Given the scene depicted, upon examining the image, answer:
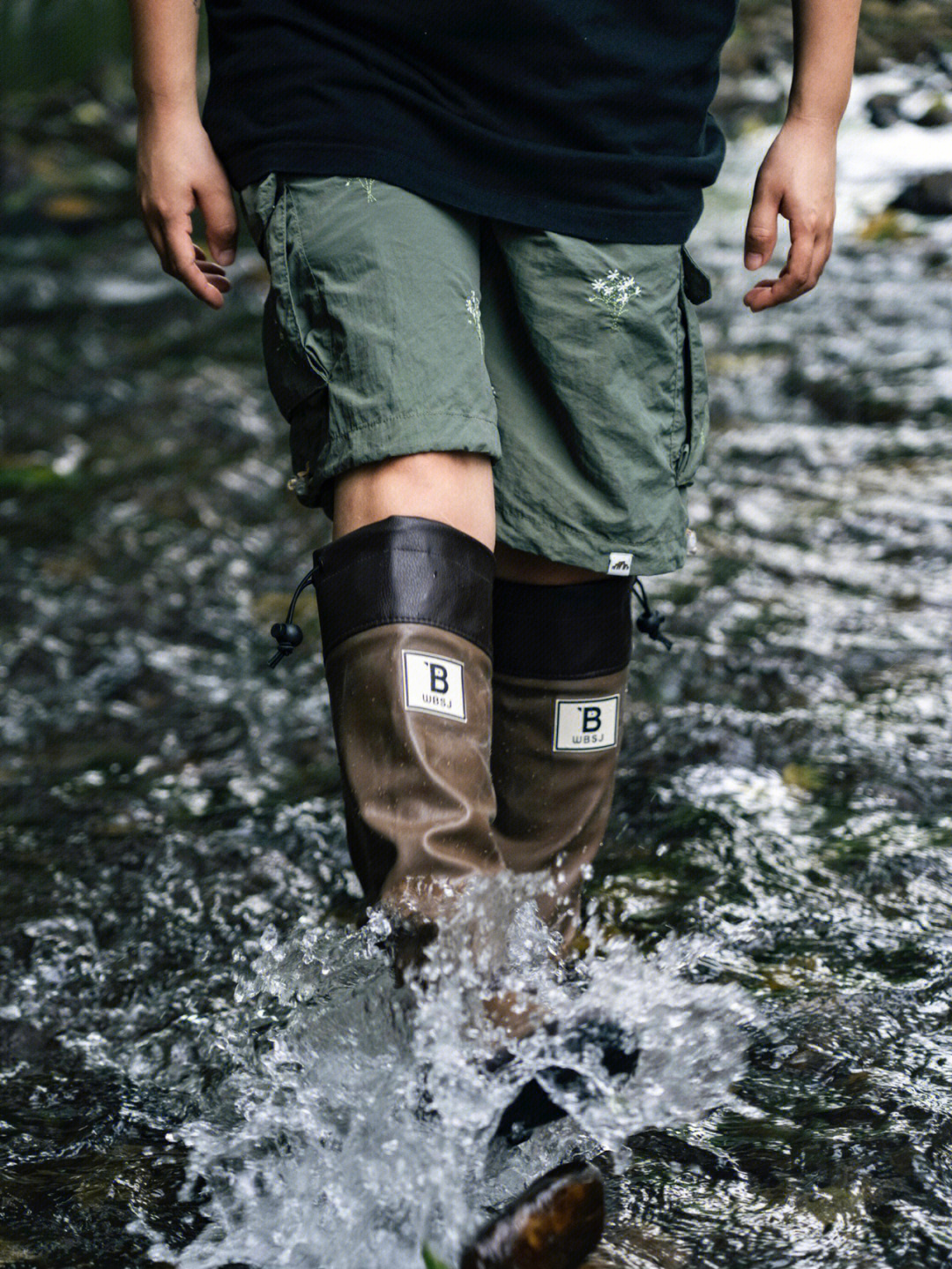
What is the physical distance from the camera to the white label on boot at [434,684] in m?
1.52

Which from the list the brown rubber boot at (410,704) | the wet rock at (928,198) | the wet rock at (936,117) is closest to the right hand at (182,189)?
the brown rubber boot at (410,704)

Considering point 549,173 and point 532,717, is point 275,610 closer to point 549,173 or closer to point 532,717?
point 532,717

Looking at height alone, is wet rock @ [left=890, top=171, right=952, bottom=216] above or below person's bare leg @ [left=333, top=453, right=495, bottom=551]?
below

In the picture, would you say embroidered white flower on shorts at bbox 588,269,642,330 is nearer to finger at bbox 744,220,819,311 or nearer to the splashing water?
finger at bbox 744,220,819,311

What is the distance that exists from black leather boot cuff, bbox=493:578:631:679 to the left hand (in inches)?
17.8

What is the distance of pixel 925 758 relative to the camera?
99.3 inches

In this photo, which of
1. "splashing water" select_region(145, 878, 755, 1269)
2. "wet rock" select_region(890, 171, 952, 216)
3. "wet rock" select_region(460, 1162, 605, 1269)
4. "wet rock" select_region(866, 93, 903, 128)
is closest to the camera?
"wet rock" select_region(460, 1162, 605, 1269)

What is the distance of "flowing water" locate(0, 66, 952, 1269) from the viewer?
4.77 feet

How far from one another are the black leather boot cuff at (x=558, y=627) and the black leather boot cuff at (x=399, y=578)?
1.03 feet

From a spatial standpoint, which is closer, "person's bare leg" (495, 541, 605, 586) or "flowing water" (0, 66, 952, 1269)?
"flowing water" (0, 66, 952, 1269)

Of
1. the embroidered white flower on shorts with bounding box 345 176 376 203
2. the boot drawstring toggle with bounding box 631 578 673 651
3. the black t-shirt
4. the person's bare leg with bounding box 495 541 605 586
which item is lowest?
the boot drawstring toggle with bounding box 631 578 673 651

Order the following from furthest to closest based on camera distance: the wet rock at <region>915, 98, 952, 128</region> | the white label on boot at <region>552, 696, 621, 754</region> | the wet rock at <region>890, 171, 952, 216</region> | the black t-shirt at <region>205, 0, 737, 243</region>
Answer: the wet rock at <region>915, 98, 952, 128</region> < the wet rock at <region>890, 171, 952, 216</region> < the white label on boot at <region>552, 696, 621, 754</region> < the black t-shirt at <region>205, 0, 737, 243</region>

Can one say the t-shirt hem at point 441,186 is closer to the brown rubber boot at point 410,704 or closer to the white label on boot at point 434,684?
the brown rubber boot at point 410,704

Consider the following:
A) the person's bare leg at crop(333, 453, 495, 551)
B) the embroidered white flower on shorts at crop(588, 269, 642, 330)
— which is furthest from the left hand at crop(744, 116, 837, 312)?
the person's bare leg at crop(333, 453, 495, 551)
